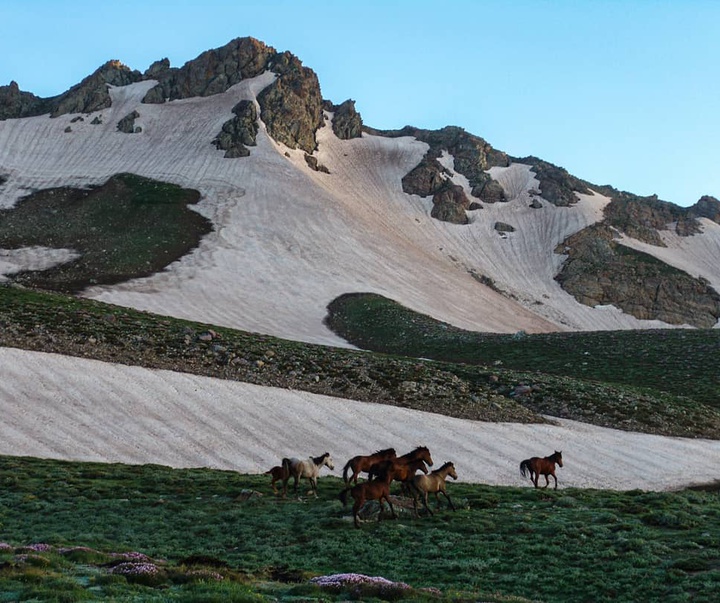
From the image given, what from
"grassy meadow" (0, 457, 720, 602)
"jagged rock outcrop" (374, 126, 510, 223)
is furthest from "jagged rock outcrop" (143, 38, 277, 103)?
"grassy meadow" (0, 457, 720, 602)

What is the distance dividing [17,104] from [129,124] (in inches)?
1321

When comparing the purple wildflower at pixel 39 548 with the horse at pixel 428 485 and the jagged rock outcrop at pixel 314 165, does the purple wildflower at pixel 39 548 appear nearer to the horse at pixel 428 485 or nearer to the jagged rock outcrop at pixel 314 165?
the horse at pixel 428 485

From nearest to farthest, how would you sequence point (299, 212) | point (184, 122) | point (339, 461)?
point (339, 461), point (299, 212), point (184, 122)

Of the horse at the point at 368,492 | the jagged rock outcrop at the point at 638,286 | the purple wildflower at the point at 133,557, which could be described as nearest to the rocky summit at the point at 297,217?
the jagged rock outcrop at the point at 638,286

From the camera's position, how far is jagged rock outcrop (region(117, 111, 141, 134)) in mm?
142250

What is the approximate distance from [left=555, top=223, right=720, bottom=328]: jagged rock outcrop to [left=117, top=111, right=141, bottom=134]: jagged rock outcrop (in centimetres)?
9058

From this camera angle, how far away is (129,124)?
144m

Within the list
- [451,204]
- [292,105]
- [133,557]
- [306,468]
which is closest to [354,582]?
[133,557]

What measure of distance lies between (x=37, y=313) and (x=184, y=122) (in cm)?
10463

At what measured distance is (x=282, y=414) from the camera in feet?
132

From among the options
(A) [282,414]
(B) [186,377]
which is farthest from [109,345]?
(A) [282,414]

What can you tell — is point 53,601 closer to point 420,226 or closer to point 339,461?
point 339,461

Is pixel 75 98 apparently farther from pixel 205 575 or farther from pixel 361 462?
pixel 205 575

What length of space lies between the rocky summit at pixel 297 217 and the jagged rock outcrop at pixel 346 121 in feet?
1.71
